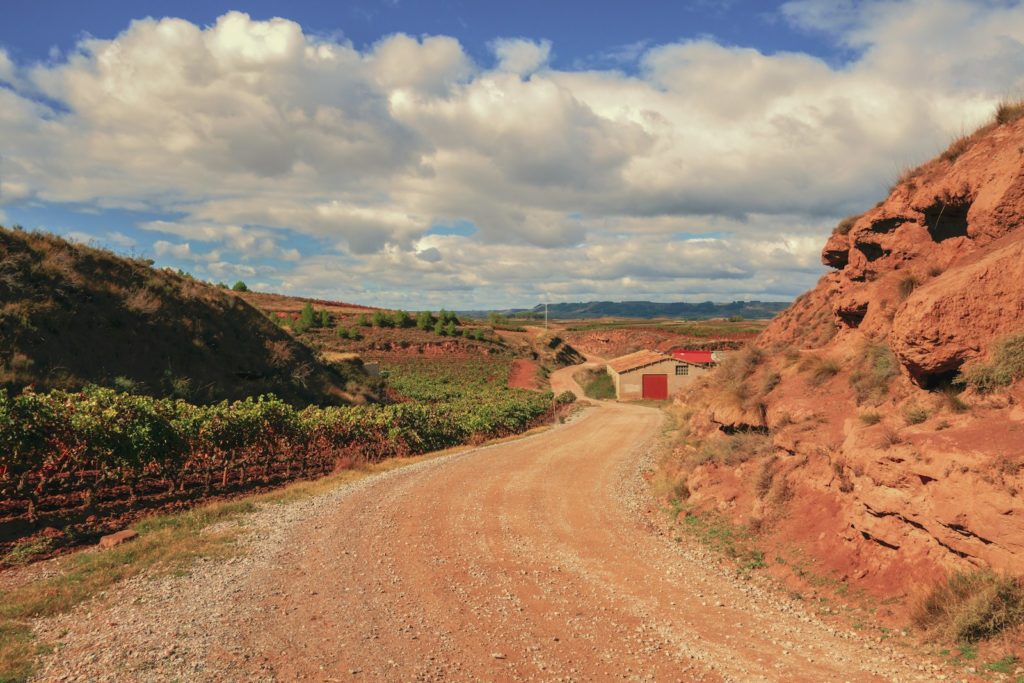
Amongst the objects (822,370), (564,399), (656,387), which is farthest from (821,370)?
(656,387)

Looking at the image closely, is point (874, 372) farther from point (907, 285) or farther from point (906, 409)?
point (907, 285)

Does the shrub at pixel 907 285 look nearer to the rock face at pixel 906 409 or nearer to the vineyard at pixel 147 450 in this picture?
the rock face at pixel 906 409

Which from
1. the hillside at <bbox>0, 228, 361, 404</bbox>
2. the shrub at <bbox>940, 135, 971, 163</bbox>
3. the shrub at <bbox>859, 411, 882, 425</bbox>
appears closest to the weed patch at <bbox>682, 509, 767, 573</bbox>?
the shrub at <bbox>859, 411, 882, 425</bbox>

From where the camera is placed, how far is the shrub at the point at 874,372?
1263 cm

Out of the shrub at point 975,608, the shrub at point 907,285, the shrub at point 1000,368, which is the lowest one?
the shrub at point 975,608

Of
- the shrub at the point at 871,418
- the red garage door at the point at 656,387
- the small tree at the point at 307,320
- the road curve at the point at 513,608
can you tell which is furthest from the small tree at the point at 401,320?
the shrub at the point at 871,418

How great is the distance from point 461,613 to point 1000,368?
10076 millimetres

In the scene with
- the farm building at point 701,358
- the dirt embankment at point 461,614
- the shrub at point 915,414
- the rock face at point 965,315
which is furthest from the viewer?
the farm building at point 701,358

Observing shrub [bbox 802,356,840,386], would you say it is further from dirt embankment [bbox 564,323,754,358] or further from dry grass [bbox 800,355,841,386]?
dirt embankment [bbox 564,323,754,358]

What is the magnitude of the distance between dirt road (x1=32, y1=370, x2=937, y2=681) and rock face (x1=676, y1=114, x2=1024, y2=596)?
1.99m

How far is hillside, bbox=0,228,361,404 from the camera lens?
24.9 m

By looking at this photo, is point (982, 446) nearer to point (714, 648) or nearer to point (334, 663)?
point (714, 648)

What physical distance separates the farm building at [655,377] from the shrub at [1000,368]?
163 ft

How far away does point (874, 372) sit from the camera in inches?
520
